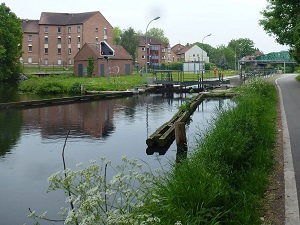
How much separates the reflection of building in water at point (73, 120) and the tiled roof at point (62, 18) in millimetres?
58969

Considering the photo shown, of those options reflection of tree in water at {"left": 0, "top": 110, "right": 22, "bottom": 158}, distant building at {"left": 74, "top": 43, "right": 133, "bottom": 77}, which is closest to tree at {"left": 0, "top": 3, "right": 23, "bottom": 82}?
distant building at {"left": 74, "top": 43, "right": 133, "bottom": 77}

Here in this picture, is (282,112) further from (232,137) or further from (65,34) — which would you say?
(65,34)

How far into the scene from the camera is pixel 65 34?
91.1 metres

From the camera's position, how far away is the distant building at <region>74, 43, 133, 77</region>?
66812mm

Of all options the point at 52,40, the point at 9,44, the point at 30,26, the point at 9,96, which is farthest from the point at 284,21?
the point at 30,26

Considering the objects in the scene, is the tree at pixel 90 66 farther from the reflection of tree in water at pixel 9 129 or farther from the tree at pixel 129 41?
the reflection of tree in water at pixel 9 129

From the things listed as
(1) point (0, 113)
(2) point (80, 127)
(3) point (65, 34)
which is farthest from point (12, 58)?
(2) point (80, 127)

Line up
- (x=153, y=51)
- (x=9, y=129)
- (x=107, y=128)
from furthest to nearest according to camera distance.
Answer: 1. (x=153, y=51)
2. (x=107, y=128)
3. (x=9, y=129)

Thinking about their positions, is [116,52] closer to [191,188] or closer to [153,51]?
[153,51]

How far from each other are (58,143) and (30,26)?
8067 cm

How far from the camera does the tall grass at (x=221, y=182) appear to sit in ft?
20.0

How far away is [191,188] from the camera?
667cm

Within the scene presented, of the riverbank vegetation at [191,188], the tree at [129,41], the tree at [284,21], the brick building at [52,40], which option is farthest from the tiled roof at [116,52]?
the riverbank vegetation at [191,188]

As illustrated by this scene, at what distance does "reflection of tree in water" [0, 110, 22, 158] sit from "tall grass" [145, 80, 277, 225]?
9308 millimetres
